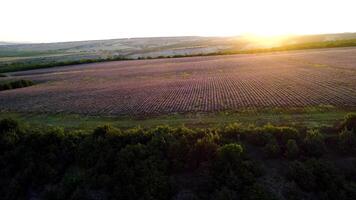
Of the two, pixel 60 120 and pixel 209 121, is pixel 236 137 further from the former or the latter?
pixel 60 120

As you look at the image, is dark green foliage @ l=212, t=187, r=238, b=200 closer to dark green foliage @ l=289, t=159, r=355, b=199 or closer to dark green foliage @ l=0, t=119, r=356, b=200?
dark green foliage @ l=0, t=119, r=356, b=200

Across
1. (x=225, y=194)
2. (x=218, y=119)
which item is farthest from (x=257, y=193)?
(x=218, y=119)

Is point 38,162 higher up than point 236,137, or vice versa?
point 236,137

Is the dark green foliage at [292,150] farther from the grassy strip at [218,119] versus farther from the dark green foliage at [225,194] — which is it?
the grassy strip at [218,119]

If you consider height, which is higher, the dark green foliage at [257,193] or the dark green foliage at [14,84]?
the dark green foliage at [257,193]

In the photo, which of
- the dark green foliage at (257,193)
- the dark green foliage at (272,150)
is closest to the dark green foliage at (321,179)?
the dark green foliage at (272,150)

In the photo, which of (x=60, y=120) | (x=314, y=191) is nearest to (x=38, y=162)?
(x=60, y=120)

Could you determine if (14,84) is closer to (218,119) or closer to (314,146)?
(218,119)

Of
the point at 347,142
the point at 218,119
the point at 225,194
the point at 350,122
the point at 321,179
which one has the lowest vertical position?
the point at 225,194

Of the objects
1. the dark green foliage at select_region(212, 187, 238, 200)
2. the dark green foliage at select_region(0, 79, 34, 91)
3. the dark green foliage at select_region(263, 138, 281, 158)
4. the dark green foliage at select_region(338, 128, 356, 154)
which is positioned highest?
the dark green foliage at select_region(338, 128, 356, 154)

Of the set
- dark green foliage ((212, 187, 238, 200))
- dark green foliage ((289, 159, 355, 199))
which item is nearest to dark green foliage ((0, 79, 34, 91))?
dark green foliage ((212, 187, 238, 200))

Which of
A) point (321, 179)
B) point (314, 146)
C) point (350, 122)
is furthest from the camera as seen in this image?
point (350, 122)
